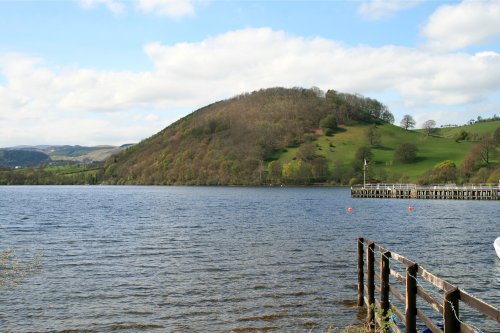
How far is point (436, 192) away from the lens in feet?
373

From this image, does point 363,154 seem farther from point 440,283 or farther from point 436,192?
point 440,283

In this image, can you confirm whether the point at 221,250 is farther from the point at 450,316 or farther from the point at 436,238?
the point at 450,316

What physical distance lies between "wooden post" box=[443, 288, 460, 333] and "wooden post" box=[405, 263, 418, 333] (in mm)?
2623

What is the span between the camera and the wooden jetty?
105 meters

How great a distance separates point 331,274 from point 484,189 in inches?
3645

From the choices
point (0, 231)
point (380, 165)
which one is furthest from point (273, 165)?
point (0, 231)

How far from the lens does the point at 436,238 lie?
4078cm

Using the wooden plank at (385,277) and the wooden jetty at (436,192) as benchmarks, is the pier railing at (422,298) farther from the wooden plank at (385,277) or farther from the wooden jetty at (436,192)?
the wooden jetty at (436,192)

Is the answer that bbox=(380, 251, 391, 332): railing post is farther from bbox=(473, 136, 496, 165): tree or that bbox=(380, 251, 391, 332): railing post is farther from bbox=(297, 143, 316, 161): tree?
bbox=(297, 143, 316, 161): tree

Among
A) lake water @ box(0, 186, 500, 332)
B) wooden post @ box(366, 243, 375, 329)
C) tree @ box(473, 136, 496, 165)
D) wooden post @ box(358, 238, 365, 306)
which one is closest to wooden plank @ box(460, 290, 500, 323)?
wooden post @ box(366, 243, 375, 329)

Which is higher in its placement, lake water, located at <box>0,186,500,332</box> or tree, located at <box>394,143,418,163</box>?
tree, located at <box>394,143,418,163</box>

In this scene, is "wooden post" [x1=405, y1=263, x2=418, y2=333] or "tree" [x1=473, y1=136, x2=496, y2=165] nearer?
"wooden post" [x1=405, y1=263, x2=418, y2=333]

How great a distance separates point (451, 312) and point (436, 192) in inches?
4462

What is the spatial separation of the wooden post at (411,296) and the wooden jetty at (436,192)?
103705mm
